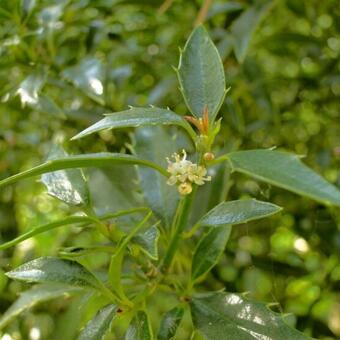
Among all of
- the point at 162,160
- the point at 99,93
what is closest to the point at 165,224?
the point at 162,160

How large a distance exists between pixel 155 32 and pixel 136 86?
0.10 meters

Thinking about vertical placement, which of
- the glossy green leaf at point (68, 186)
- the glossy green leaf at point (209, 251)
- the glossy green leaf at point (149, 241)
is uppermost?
the glossy green leaf at point (68, 186)

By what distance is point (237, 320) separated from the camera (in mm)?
602

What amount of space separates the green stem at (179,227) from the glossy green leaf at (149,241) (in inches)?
1.0

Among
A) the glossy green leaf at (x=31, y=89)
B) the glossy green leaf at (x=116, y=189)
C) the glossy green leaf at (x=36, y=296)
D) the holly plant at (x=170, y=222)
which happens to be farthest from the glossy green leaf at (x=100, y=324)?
the glossy green leaf at (x=31, y=89)

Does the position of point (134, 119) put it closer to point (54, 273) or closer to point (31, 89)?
point (54, 273)

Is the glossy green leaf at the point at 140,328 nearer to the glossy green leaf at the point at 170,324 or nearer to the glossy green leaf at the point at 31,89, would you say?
the glossy green leaf at the point at 170,324

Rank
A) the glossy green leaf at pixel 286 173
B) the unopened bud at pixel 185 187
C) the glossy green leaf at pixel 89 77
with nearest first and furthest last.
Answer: the glossy green leaf at pixel 286 173, the unopened bud at pixel 185 187, the glossy green leaf at pixel 89 77

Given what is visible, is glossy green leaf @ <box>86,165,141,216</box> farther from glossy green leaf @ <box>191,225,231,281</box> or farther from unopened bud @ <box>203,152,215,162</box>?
unopened bud @ <box>203,152,215,162</box>

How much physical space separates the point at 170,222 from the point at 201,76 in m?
0.17

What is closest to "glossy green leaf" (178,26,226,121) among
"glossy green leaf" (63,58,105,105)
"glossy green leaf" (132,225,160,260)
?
"glossy green leaf" (132,225,160,260)

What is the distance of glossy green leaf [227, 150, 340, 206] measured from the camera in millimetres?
459

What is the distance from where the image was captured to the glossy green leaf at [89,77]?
0.83 metres

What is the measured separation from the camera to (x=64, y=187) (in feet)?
2.07
